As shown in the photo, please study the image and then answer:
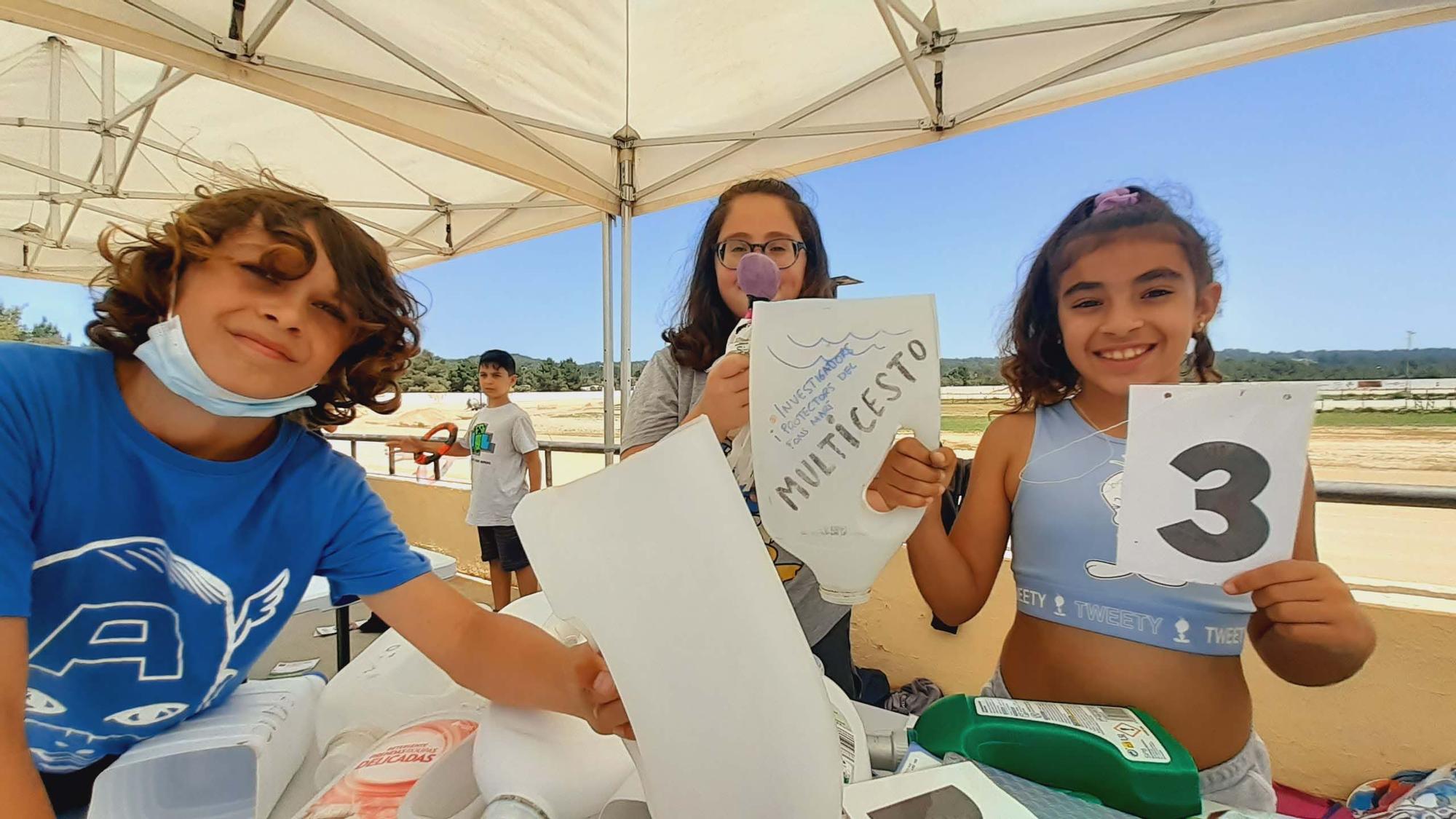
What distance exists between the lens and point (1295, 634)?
45 centimetres

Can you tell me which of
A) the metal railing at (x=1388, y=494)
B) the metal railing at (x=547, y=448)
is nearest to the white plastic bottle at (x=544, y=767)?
the metal railing at (x=1388, y=494)

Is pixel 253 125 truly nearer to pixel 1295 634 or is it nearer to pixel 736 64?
pixel 736 64

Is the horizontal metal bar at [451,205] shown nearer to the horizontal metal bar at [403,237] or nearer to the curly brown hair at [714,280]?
the horizontal metal bar at [403,237]

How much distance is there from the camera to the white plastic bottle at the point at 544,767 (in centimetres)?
34

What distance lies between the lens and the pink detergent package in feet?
1.18

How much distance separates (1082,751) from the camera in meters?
0.40

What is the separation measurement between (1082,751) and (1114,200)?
560 millimetres

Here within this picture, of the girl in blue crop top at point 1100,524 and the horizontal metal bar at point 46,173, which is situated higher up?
the horizontal metal bar at point 46,173

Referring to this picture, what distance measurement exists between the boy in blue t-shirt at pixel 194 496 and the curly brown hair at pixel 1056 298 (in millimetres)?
610

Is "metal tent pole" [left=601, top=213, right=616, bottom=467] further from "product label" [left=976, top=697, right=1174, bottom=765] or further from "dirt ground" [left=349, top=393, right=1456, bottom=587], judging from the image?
"product label" [left=976, top=697, right=1174, bottom=765]

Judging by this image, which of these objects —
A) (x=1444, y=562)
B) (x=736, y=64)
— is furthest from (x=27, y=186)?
(x=1444, y=562)

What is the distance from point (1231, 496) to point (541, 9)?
6.42 feet

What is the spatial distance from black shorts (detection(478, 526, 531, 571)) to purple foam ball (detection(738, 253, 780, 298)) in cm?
216

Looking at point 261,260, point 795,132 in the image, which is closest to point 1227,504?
point 261,260
